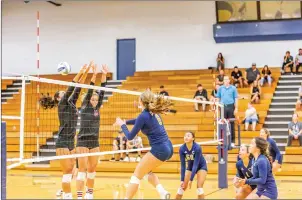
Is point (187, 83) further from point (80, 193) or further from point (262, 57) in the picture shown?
point (80, 193)

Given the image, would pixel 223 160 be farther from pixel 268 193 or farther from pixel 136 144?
pixel 136 144

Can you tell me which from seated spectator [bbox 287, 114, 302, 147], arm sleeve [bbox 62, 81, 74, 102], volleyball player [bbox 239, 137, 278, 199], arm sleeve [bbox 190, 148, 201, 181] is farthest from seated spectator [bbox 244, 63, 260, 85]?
volleyball player [bbox 239, 137, 278, 199]

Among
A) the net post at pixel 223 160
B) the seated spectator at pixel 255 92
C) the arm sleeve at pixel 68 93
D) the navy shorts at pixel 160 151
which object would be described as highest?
the seated spectator at pixel 255 92

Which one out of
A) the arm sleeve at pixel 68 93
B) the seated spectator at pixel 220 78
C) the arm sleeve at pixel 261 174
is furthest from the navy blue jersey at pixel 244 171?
the seated spectator at pixel 220 78

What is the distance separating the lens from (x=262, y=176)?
7156 mm

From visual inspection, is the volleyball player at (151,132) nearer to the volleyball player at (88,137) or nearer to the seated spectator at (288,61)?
the volleyball player at (88,137)

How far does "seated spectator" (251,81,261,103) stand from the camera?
19.3m

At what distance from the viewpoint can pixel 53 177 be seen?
589 inches

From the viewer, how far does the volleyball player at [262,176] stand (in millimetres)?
7168

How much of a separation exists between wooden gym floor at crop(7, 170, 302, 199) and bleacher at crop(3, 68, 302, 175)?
799mm

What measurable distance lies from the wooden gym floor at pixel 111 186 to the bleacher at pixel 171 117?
799 mm

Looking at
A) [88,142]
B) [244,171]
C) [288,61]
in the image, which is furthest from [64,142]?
[288,61]

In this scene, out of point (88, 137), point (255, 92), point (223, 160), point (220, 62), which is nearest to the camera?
point (88, 137)

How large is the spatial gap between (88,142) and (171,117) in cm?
1040
